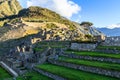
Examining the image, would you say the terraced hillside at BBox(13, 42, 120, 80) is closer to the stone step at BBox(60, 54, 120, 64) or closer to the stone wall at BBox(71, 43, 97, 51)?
the stone step at BBox(60, 54, 120, 64)

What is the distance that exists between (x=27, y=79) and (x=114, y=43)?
15.8 meters

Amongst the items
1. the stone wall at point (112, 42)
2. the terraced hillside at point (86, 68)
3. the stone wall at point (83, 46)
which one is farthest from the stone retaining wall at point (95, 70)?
the stone wall at point (112, 42)

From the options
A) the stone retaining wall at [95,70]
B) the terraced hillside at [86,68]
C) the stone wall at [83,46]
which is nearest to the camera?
the stone retaining wall at [95,70]

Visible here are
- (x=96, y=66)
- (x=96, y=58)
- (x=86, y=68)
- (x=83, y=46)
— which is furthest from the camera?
(x=83, y=46)

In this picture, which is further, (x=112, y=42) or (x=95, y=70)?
(x=112, y=42)

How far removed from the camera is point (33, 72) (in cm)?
4634

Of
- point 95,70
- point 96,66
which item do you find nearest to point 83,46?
point 96,66

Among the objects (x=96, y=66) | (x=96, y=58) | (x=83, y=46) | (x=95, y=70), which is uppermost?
(x=83, y=46)

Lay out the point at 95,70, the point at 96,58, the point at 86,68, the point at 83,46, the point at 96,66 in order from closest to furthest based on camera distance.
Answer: the point at 95,70
the point at 96,66
the point at 86,68
the point at 96,58
the point at 83,46

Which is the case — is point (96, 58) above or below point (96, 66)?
above

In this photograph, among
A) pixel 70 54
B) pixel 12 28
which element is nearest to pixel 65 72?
pixel 70 54

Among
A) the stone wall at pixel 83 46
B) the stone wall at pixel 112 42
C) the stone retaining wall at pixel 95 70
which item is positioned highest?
the stone wall at pixel 112 42

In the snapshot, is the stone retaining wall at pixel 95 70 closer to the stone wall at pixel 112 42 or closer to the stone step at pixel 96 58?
the stone step at pixel 96 58

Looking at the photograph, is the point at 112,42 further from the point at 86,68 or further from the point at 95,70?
the point at 95,70
